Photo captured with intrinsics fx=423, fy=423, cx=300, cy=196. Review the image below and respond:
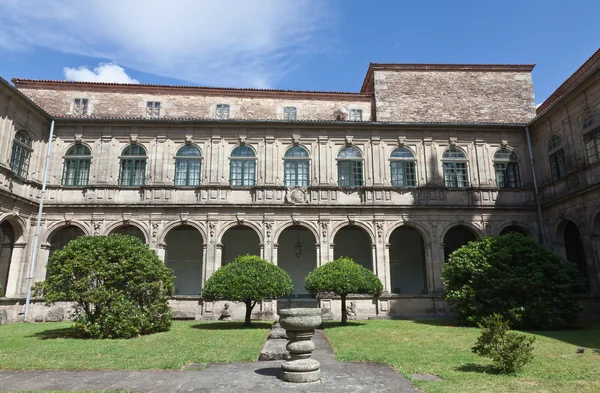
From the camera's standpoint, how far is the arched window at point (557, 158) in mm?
18688

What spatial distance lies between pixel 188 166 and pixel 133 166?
2582 millimetres

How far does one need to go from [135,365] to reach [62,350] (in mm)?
2935

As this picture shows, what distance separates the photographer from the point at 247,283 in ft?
47.4

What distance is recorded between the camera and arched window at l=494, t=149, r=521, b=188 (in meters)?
20.7

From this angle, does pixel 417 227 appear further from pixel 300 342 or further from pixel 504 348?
pixel 300 342

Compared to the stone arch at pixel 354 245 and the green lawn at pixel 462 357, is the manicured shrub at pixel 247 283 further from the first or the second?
the stone arch at pixel 354 245

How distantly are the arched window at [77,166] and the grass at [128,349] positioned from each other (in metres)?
7.84

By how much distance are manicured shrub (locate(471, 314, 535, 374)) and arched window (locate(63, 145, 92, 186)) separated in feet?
60.4

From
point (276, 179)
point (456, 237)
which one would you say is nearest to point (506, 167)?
point (456, 237)

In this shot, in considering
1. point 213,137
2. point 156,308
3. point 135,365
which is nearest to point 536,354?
point 135,365

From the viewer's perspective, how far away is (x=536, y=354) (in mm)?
9258

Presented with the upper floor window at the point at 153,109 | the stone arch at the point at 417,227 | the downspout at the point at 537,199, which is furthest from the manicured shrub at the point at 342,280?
the upper floor window at the point at 153,109

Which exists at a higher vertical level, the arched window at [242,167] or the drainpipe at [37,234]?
the arched window at [242,167]

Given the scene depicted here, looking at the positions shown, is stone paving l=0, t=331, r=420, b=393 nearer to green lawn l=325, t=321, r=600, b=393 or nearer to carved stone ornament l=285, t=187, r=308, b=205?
green lawn l=325, t=321, r=600, b=393
